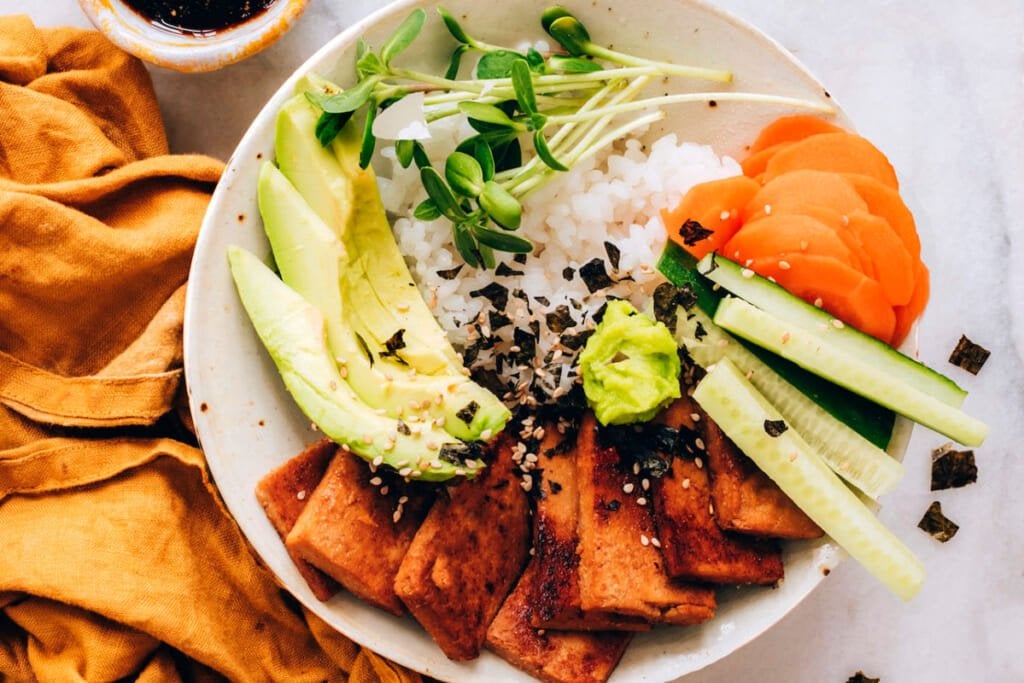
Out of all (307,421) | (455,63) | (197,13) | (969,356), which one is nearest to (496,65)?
(455,63)

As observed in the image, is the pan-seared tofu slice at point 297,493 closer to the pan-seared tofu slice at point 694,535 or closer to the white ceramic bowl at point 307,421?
the white ceramic bowl at point 307,421

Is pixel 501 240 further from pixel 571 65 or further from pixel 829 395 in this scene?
pixel 829 395

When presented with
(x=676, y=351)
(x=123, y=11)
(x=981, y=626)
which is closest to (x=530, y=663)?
(x=676, y=351)

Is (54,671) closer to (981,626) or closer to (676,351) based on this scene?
(676,351)

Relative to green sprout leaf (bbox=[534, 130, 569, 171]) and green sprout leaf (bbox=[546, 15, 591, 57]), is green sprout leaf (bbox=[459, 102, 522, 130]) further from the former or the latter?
green sprout leaf (bbox=[546, 15, 591, 57])

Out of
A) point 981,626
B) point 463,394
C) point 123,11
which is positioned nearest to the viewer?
point 463,394

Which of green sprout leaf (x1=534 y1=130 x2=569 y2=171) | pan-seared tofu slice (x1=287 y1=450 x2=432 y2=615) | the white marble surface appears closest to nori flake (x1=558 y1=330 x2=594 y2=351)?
green sprout leaf (x1=534 y1=130 x2=569 y2=171)
